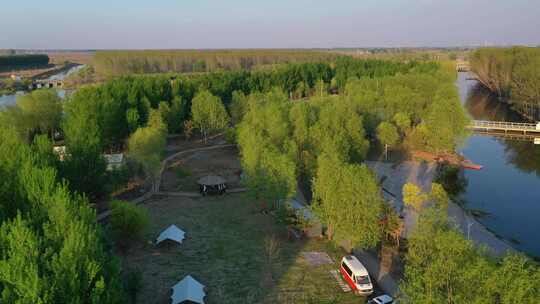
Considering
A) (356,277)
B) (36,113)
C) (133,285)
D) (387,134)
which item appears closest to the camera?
(133,285)

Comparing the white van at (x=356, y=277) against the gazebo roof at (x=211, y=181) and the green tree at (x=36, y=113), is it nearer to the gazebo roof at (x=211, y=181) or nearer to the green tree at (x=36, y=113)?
the gazebo roof at (x=211, y=181)

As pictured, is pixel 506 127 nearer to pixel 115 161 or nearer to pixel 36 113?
pixel 115 161

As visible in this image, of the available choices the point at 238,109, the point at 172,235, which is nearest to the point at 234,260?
the point at 172,235

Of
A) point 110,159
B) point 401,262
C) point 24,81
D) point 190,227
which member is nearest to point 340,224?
point 401,262

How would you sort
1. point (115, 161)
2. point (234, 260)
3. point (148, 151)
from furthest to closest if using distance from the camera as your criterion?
point (115, 161), point (148, 151), point (234, 260)

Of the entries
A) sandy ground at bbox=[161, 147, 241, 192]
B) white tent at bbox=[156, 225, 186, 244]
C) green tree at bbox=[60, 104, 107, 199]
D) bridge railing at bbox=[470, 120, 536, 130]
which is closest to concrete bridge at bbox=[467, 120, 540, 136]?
bridge railing at bbox=[470, 120, 536, 130]

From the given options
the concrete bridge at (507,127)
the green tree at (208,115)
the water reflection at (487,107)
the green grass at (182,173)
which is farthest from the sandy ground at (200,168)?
the water reflection at (487,107)

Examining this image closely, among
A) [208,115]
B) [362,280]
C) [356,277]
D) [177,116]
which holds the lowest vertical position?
[362,280]
